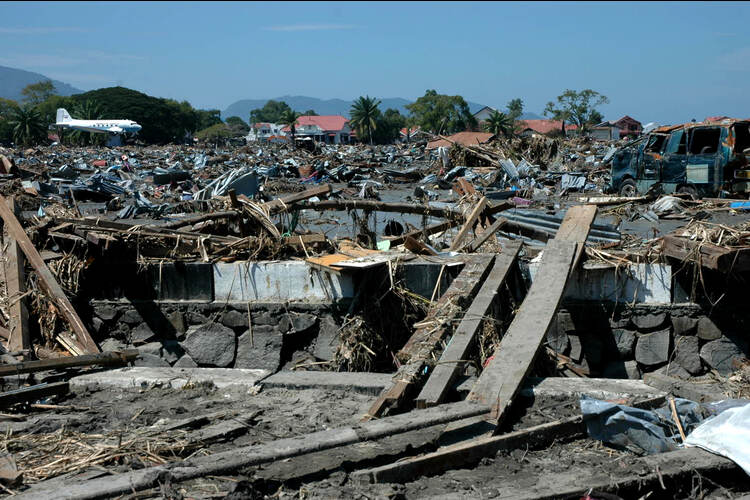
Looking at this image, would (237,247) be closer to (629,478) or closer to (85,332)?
(85,332)

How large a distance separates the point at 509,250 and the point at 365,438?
9.68 feet

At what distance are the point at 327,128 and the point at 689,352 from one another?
13674 cm

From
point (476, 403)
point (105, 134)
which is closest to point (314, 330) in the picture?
point (476, 403)

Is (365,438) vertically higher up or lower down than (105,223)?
lower down

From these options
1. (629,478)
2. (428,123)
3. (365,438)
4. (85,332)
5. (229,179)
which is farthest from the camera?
(428,123)

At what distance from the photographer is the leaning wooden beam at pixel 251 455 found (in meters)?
3.32

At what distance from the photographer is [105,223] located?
6797 mm

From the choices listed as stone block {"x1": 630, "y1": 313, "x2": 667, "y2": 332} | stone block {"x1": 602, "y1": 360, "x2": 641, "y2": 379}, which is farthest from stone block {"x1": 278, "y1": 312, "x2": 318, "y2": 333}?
stone block {"x1": 630, "y1": 313, "x2": 667, "y2": 332}

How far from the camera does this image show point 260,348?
633cm

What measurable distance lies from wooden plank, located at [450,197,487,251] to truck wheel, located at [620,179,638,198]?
10.6 meters

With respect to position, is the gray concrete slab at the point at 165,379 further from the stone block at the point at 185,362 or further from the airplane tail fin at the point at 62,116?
the airplane tail fin at the point at 62,116

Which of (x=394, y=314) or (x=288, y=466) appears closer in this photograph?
(x=288, y=466)

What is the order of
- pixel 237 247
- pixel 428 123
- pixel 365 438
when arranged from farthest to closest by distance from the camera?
1. pixel 428 123
2. pixel 237 247
3. pixel 365 438

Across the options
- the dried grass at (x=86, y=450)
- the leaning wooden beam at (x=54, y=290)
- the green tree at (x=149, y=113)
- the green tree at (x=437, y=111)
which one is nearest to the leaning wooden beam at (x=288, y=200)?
the leaning wooden beam at (x=54, y=290)
